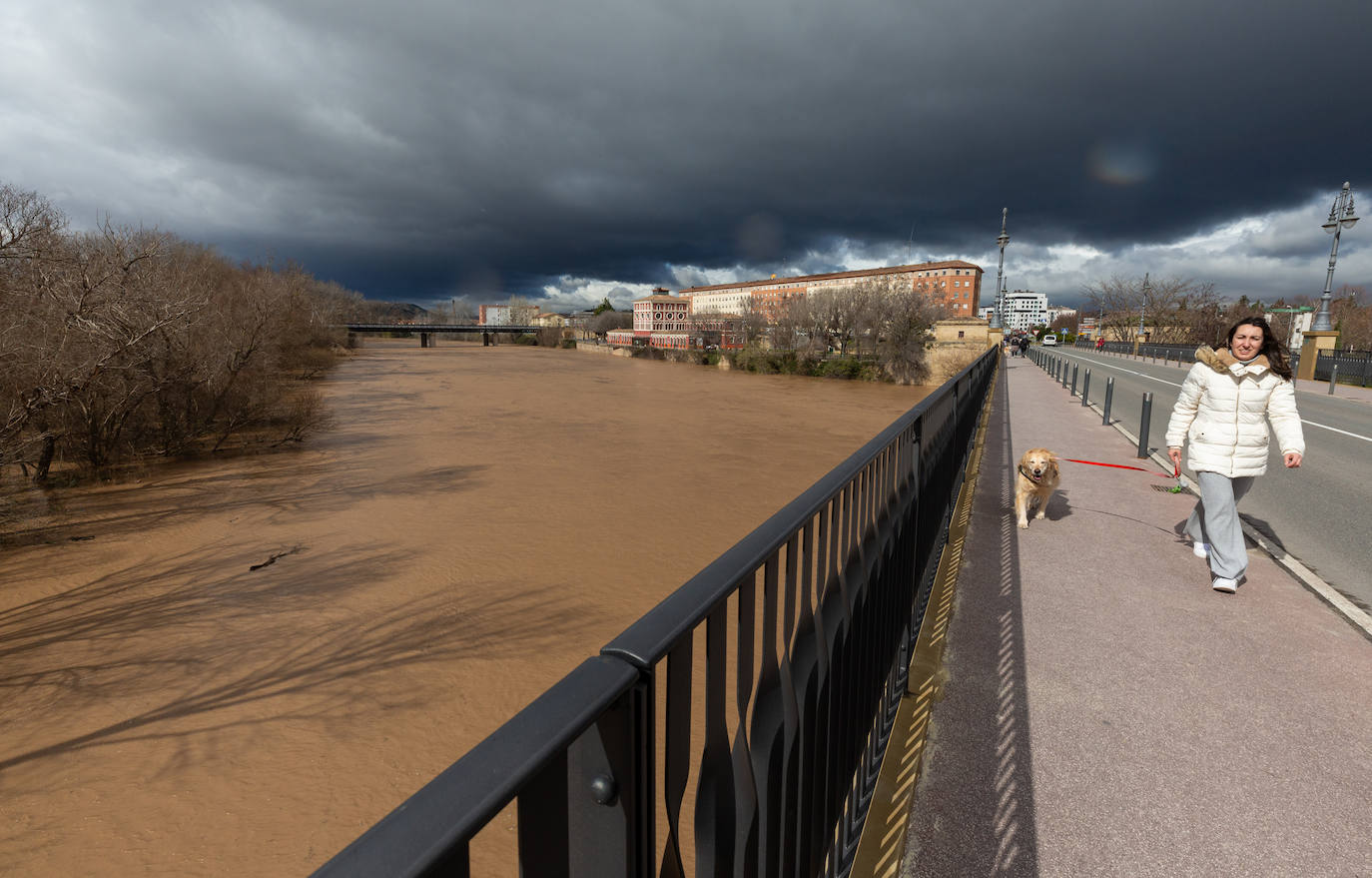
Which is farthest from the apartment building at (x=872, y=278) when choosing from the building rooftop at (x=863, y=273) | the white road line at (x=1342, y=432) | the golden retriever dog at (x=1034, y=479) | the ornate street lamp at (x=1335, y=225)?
the golden retriever dog at (x=1034, y=479)

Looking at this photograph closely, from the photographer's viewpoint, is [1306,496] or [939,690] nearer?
[939,690]

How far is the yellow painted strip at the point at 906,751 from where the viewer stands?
7.11ft

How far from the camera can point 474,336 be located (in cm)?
13488

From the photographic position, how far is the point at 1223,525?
164 inches

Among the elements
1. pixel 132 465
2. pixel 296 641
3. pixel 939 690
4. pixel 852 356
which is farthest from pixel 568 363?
pixel 939 690

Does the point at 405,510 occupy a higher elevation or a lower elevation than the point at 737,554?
lower

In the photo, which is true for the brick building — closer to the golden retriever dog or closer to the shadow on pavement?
the golden retriever dog

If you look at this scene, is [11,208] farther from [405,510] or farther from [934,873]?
[934,873]

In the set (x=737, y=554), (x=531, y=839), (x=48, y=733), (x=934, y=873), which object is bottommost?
(x=48, y=733)

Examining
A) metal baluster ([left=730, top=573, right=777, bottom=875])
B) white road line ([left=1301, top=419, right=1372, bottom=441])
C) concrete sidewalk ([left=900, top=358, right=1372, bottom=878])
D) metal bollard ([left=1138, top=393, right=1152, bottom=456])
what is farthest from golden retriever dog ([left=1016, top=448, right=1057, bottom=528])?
white road line ([left=1301, top=419, right=1372, bottom=441])

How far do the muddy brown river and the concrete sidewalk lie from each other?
174 inches

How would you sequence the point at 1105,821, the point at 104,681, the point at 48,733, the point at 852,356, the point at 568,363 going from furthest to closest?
the point at 568,363 → the point at 852,356 → the point at 104,681 → the point at 48,733 → the point at 1105,821

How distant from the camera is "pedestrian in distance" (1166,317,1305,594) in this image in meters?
4.11

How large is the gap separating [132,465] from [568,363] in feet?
173
